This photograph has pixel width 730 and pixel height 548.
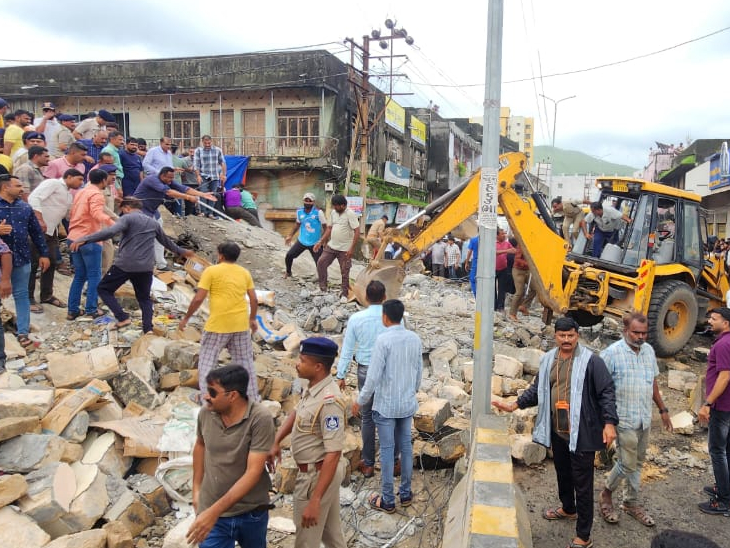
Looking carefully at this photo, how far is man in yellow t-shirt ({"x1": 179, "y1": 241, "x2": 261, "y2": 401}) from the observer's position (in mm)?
4840

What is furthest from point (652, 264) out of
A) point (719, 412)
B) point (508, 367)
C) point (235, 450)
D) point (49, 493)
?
point (49, 493)

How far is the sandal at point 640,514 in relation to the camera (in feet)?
14.1

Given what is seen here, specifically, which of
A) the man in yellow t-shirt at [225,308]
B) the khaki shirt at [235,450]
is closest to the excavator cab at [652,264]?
the man in yellow t-shirt at [225,308]

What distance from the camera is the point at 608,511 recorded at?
14.3ft

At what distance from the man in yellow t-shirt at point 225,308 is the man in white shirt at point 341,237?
146 inches

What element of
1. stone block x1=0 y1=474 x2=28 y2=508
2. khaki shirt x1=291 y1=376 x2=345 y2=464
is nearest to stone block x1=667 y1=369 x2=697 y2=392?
khaki shirt x1=291 y1=376 x2=345 y2=464

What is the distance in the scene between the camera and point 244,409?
2.80m

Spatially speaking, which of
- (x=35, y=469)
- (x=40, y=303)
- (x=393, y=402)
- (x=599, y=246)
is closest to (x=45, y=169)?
(x=40, y=303)

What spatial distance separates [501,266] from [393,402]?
680 centimetres

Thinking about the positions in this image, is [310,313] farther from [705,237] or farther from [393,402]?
[705,237]

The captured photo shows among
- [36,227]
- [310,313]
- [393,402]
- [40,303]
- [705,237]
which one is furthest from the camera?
[705,237]

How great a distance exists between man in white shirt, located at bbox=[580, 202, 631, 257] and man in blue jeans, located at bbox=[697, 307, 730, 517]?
448 cm

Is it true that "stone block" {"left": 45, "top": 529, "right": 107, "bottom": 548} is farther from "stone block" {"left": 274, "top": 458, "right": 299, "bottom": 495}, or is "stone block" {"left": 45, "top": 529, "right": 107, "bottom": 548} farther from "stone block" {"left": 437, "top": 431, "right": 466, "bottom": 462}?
"stone block" {"left": 437, "top": 431, "right": 466, "bottom": 462}

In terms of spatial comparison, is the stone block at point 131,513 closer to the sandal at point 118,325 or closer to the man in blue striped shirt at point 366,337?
the man in blue striped shirt at point 366,337
